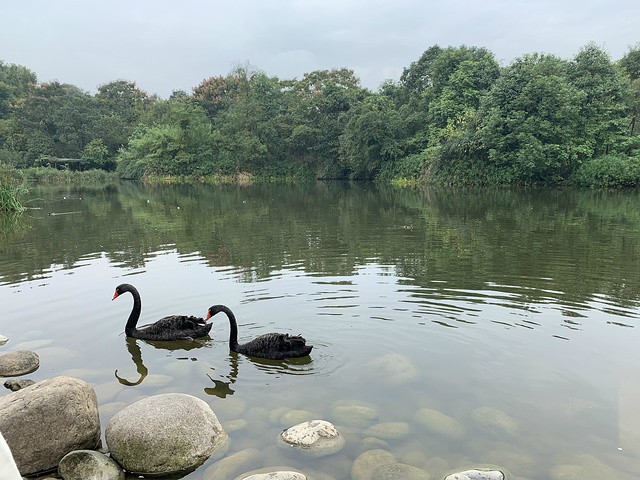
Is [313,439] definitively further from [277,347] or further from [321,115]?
[321,115]

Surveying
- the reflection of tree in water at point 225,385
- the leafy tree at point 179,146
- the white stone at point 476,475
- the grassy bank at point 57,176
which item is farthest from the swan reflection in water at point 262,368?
the grassy bank at point 57,176

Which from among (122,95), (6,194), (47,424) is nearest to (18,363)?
(47,424)

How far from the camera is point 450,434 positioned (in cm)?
399

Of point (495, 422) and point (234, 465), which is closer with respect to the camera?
point (234, 465)

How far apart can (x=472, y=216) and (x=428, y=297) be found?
11377 millimetres

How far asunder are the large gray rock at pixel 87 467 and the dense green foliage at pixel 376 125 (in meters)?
33.0

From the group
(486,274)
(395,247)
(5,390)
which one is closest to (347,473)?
(5,390)

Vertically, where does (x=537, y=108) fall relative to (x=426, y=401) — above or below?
above

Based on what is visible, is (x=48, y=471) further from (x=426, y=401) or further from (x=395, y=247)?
(x=395, y=247)

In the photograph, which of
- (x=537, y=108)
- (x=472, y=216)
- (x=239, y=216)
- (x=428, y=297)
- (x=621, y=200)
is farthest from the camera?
(x=537, y=108)

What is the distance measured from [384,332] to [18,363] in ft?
15.1

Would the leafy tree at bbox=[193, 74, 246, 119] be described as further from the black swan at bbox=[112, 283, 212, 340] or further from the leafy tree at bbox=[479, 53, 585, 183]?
the black swan at bbox=[112, 283, 212, 340]

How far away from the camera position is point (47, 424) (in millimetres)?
3717

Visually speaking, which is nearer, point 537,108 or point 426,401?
point 426,401
